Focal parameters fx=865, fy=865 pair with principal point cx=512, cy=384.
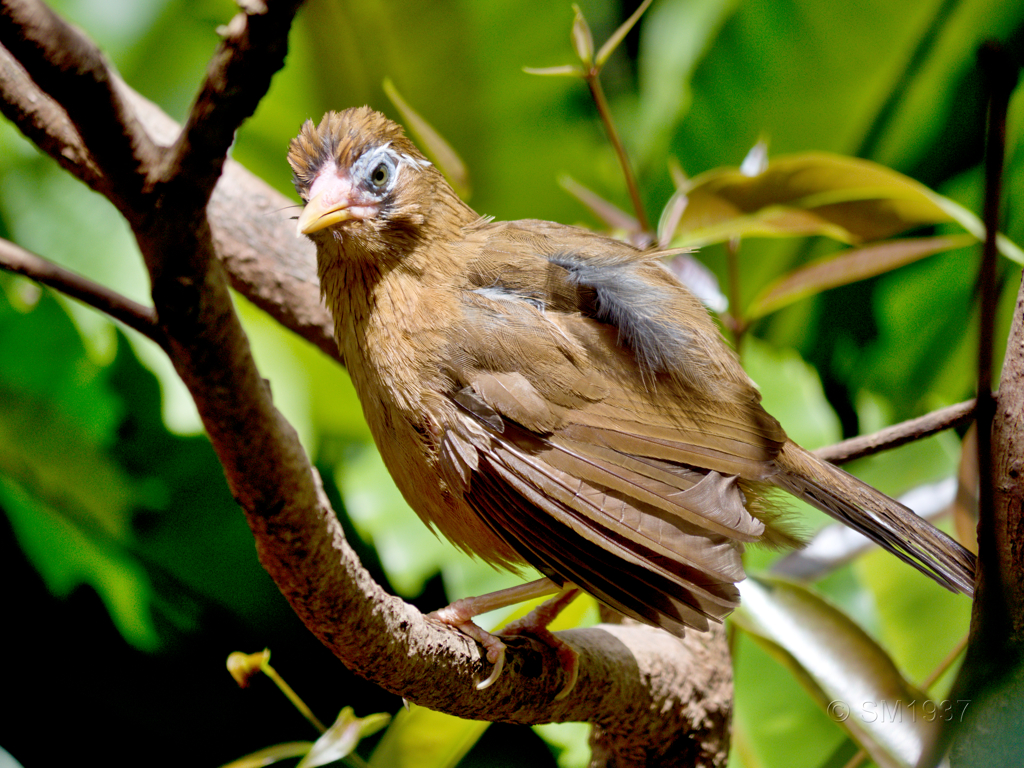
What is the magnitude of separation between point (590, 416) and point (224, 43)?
95 cm

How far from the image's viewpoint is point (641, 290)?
169 cm

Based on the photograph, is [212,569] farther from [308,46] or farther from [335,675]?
[308,46]

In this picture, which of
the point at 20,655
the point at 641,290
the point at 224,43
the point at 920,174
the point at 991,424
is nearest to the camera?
the point at 224,43

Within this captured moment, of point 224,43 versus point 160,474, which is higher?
point 224,43

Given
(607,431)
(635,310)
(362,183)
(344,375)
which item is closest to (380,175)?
(362,183)

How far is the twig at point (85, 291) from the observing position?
93cm

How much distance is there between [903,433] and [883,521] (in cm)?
28

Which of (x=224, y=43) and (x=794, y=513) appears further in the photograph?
(x=794, y=513)

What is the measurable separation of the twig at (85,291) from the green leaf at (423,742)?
3.93 ft

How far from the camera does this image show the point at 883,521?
160 centimetres

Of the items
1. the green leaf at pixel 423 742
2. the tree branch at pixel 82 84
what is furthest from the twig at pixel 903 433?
the tree branch at pixel 82 84

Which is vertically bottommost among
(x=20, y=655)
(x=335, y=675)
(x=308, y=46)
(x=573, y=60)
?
(x=20, y=655)

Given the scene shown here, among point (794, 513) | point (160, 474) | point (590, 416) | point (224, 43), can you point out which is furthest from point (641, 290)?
point (160, 474)

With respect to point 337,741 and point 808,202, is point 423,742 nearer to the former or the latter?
point 337,741
